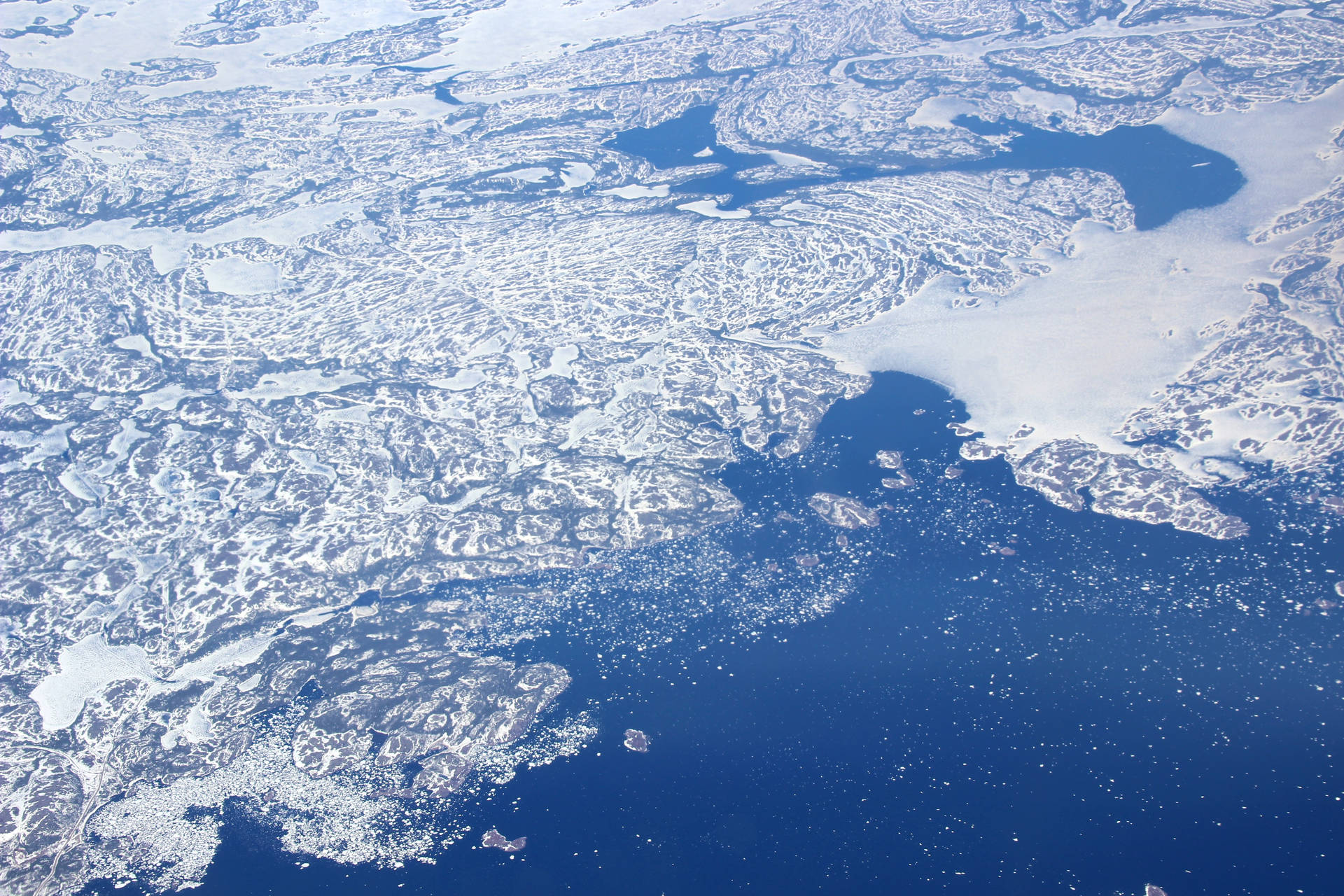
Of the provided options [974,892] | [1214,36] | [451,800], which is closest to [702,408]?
[451,800]

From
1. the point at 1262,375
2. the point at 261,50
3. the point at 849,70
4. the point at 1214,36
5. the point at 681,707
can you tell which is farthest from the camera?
the point at 261,50

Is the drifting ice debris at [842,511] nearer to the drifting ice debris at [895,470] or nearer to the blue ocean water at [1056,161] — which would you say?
the drifting ice debris at [895,470]

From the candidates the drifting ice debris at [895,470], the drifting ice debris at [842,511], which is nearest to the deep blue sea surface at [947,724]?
the drifting ice debris at [842,511]

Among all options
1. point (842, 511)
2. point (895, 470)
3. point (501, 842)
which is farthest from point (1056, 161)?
point (501, 842)

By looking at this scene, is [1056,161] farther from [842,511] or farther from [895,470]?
[842,511]

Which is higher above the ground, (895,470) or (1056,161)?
(1056,161)

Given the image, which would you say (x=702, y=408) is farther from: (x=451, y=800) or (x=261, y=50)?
(x=261, y=50)
